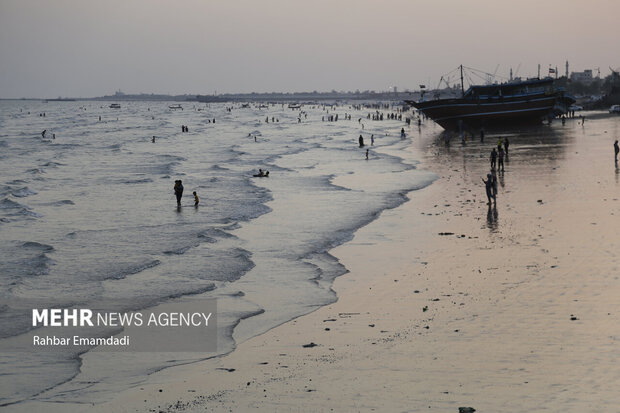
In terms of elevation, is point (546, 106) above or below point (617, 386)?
above

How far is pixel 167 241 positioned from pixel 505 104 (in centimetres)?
6943

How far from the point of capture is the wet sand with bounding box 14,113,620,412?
42.0 ft

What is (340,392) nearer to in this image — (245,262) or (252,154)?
(245,262)

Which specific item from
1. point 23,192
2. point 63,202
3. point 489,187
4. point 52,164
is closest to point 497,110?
point 52,164

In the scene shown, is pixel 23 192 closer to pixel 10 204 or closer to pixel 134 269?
pixel 10 204

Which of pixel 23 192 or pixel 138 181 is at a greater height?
pixel 138 181

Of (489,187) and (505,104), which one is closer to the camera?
(489,187)

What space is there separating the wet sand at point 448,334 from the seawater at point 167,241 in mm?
1221

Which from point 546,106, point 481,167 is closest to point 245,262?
point 481,167

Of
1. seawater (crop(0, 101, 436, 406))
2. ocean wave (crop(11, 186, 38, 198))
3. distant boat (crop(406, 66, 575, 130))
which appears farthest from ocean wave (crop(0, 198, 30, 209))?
distant boat (crop(406, 66, 575, 130))

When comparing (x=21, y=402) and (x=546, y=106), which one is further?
(x=546, y=106)

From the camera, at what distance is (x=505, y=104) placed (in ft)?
296

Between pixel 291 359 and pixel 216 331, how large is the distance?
121 inches

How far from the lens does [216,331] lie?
1752cm
